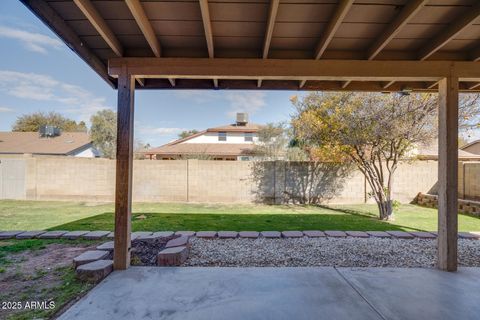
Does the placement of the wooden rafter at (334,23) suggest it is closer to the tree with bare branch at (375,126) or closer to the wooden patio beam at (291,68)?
the wooden patio beam at (291,68)

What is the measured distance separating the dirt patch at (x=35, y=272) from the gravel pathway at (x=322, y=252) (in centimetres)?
152

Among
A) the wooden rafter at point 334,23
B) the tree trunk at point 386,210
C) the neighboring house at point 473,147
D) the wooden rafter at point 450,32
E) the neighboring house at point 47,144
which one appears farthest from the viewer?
the neighboring house at point 473,147

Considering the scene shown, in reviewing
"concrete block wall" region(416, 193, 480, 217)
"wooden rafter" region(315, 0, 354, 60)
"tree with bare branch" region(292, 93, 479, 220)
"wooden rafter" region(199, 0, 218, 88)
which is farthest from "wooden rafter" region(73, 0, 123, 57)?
"concrete block wall" region(416, 193, 480, 217)

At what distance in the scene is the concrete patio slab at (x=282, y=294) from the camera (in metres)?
2.12

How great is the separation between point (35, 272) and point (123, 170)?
1635 millimetres

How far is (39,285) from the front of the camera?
268 cm

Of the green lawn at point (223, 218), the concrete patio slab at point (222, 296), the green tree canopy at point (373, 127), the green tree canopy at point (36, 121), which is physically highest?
the green tree canopy at point (36, 121)

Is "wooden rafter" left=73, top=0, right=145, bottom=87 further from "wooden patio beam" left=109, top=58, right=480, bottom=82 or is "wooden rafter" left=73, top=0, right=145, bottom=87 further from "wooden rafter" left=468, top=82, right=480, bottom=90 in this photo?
"wooden rafter" left=468, top=82, right=480, bottom=90

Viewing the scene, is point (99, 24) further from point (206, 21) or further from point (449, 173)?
point (449, 173)

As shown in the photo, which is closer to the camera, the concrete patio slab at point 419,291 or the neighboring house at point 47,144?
the concrete patio slab at point 419,291

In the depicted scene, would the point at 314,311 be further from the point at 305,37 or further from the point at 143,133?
the point at 143,133

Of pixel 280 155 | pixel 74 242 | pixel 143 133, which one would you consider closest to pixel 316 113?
pixel 74 242

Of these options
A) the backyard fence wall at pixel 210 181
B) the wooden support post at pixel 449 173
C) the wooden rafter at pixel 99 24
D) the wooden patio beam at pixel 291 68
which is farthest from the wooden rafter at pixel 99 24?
the backyard fence wall at pixel 210 181

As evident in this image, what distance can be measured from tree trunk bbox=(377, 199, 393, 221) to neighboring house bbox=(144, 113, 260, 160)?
11436mm
